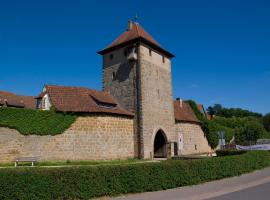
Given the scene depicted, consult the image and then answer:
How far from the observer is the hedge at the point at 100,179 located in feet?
31.2

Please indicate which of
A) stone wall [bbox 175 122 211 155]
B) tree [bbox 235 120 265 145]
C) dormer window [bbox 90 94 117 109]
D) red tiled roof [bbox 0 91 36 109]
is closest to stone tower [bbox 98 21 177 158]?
dormer window [bbox 90 94 117 109]

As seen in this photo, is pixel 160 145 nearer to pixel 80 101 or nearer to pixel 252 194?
pixel 80 101

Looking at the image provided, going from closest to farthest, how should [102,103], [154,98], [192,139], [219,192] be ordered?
[219,192] → [102,103] → [154,98] → [192,139]

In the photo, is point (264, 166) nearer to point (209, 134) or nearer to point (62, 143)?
point (62, 143)

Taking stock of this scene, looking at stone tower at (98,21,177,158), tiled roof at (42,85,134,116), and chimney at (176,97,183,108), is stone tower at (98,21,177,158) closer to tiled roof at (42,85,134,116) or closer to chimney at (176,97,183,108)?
tiled roof at (42,85,134,116)

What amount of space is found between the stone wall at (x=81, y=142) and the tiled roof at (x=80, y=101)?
2.28 ft

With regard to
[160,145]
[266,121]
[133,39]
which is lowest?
[160,145]

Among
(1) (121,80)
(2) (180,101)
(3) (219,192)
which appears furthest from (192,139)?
(3) (219,192)

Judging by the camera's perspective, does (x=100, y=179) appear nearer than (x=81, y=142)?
Yes

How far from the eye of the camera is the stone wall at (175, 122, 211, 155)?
3574 centimetres

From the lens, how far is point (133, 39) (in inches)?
1172

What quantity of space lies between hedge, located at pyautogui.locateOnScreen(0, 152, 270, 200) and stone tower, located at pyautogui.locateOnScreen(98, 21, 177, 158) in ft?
45.3

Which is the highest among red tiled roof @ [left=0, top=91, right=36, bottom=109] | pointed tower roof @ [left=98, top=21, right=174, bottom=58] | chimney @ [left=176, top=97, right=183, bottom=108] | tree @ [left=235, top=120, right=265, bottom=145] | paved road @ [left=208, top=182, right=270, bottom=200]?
pointed tower roof @ [left=98, top=21, right=174, bottom=58]

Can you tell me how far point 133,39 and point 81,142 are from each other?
1104cm
